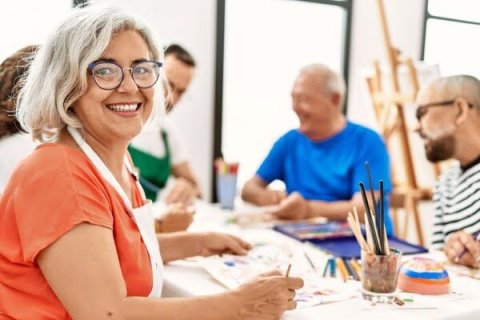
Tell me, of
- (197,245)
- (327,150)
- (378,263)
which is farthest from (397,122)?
(378,263)

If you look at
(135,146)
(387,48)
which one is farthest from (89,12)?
(387,48)

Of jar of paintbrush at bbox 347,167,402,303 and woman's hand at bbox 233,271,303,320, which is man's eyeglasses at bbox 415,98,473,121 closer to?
jar of paintbrush at bbox 347,167,402,303

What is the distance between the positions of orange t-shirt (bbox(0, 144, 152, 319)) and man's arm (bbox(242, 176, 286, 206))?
1.32 meters

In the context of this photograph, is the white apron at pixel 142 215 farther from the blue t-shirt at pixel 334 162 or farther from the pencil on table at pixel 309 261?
the blue t-shirt at pixel 334 162

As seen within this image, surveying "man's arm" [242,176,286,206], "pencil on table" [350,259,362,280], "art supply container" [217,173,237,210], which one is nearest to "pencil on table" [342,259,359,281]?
"pencil on table" [350,259,362,280]

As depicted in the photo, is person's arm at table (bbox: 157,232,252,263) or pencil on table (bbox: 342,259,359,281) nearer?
Result: pencil on table (bbox: 342,259,359,281)

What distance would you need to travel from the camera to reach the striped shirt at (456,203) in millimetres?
1777

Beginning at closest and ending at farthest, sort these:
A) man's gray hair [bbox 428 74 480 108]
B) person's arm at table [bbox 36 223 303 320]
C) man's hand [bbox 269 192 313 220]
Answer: person's arm at table [bbox 36 223 303 320] < man's gray hair [bbox 428 74 480 108] < man's hand [bbox 269 192 313 220]

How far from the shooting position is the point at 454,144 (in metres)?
1.88

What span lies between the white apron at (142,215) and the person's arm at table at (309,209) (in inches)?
33.2

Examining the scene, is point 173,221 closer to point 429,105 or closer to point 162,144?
point 429,105

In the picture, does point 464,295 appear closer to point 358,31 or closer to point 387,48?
point 387,48

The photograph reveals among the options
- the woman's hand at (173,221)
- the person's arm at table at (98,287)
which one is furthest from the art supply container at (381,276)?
the woman's hand at (173,221)

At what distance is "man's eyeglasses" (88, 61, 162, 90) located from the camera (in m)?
1.13
